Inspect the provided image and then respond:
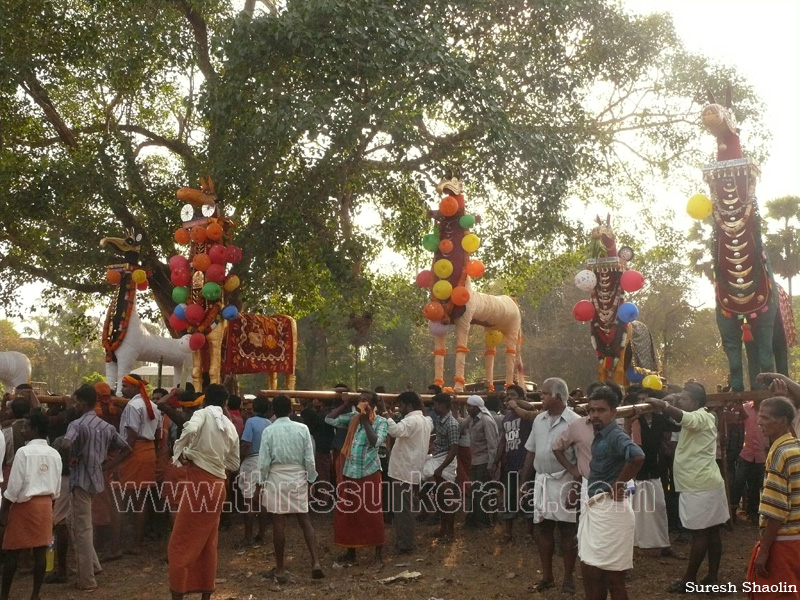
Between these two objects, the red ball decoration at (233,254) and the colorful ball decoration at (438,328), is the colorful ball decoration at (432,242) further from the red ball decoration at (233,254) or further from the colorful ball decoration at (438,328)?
the red ball decoration at (233,254)

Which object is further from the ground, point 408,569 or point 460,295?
point 460,295

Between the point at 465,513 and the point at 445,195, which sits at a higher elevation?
the point at 445,195

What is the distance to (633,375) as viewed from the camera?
524 inches

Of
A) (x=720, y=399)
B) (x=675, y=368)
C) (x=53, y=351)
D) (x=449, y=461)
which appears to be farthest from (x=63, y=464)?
(x=53, y=351)

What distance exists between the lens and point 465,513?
1118 centimetres

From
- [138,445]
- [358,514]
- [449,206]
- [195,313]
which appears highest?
[449,206]

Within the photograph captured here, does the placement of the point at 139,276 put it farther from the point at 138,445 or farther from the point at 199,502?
the point at 199,502

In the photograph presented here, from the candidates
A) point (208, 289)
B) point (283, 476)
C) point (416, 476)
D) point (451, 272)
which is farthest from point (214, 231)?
point (283, 476)

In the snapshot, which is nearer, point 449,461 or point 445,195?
point 449,461

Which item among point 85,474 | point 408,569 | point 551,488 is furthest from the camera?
point 408,569

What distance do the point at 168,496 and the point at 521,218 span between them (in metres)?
7.17

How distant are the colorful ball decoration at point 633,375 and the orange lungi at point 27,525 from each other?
29.4 feet

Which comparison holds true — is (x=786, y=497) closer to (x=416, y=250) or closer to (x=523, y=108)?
(x=523, y=108)

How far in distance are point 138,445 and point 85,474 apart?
145 centimetres
